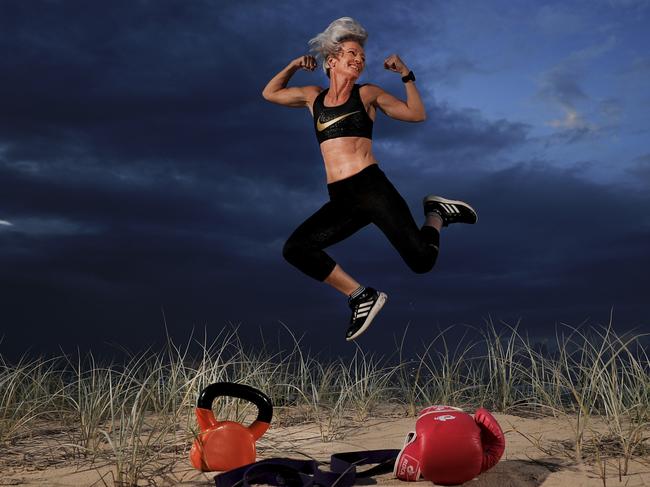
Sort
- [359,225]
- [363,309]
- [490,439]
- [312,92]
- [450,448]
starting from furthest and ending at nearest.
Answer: [312,92], [359,225], [363,309], [490,439], [450,448]

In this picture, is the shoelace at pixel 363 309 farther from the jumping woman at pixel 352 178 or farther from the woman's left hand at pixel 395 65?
the woman's left hand at pixel 395 65

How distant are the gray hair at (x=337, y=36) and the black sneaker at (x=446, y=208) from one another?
1317 mm

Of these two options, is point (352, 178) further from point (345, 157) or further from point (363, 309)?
point (363, 309)

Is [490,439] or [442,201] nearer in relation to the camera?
Answer: [490,439]

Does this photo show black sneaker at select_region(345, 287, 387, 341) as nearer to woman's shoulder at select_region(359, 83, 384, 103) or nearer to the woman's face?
woman's shoulder at select_region(359, 83, 384, 103)

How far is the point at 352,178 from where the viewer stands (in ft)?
14.7

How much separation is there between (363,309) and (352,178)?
0.89 meters

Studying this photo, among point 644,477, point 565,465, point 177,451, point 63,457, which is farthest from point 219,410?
point 644,477

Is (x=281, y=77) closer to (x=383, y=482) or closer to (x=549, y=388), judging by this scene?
(x=383, y=482)

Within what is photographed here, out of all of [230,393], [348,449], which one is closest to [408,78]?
[230,393]

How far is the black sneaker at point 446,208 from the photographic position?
5.18 meters

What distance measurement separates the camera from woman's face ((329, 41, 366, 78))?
461cm

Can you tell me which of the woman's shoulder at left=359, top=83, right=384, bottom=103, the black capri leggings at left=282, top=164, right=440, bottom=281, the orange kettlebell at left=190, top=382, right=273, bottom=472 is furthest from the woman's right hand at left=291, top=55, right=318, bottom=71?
the orange kettlebell at left=190, top=382, right=273, bottom=472

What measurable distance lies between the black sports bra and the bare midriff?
5cm
